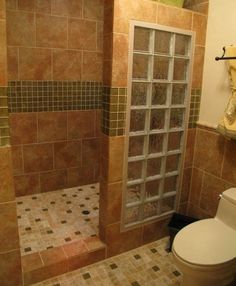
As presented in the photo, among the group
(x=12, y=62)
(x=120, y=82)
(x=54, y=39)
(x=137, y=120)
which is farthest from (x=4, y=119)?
(x=54, y=39)

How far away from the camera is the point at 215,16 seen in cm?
210

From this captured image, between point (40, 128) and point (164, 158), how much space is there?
141cm

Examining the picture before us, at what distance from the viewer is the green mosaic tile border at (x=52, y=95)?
2695mm

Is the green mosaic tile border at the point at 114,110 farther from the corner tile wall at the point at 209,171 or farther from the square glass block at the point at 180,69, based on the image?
the corner tile wall at the point at 209,171

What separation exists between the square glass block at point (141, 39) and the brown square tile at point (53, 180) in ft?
5.84

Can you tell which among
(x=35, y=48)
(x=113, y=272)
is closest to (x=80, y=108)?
(x=35, y=48)

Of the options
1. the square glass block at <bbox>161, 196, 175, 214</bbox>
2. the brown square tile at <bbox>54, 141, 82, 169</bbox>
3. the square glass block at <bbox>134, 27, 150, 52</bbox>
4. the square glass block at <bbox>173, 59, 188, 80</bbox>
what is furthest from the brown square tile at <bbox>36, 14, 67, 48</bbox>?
the square glass block at <bbox>161, 196, 175, 214</bbox>

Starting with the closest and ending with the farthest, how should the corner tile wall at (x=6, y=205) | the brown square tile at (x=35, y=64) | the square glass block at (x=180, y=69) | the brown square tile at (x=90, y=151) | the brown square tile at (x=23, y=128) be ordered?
the corner tile wall at (x=6, y=205)
the square glass block at (x=180, y=69)
the brown square tile at (x=35, y=64)
the brown square tile at (x=23, y=128)
the brown square tile at (x=90, y=151)

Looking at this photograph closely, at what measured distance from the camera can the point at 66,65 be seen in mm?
2859

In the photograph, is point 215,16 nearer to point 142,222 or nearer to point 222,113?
point 222,113

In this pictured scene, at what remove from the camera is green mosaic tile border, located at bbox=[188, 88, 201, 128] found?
228cm

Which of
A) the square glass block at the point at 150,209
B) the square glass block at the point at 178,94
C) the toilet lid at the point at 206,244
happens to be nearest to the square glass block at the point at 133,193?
the square glass block at the point at 150,209

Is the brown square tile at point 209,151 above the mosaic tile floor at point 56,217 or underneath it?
above

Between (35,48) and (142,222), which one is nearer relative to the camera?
(142,222)
